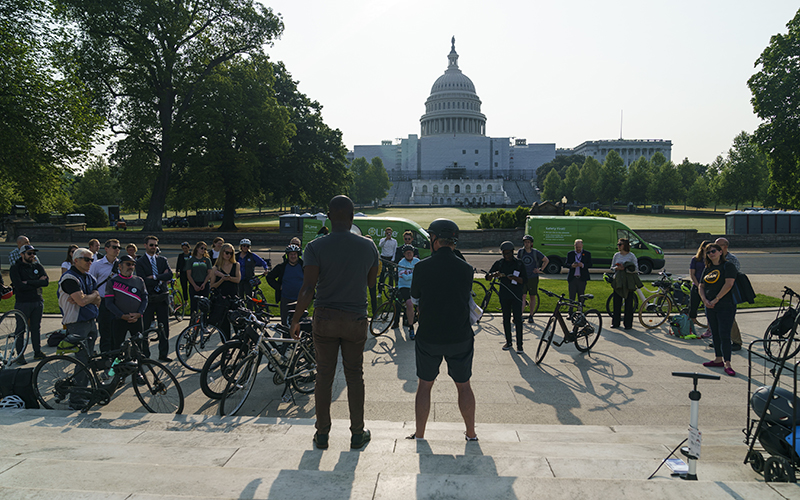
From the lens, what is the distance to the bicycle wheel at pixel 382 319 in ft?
32.3

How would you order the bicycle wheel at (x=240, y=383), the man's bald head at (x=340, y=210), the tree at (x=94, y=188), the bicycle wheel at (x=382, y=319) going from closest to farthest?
the man's bald head at (x=340, y=210) < the bicycle wheel at (x=240, y=383) < the bicycle wheel at (x=382, y=319) < the tree at (x=94, y=188)

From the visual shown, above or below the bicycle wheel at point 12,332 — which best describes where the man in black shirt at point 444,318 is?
above

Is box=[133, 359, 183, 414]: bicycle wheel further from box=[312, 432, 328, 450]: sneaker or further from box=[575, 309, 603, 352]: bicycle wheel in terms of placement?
box=[575, 309, 603, 352]: bicycle wheel

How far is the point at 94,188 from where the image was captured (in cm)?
6153

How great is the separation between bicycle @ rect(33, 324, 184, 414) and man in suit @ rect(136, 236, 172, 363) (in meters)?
1.82

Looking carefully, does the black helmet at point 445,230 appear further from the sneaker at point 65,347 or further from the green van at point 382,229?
the green van at point 382,229

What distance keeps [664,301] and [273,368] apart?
344 inches

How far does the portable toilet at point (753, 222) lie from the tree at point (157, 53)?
115ft

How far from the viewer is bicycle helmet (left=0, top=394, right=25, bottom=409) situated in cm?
561

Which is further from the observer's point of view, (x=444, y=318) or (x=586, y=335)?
(x=586, y=335)

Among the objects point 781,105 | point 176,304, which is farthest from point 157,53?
point 781,105

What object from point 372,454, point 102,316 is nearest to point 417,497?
point 372,454

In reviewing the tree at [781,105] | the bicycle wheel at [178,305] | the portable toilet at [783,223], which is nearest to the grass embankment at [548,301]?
the bicycle wheel at [178,305]

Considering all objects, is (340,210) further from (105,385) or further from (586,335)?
(586,335)
